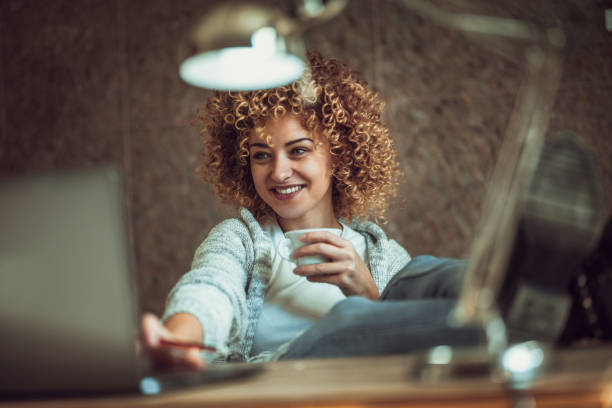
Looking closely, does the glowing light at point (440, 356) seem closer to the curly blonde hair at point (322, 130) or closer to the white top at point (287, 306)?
the white top at point (287, 306)

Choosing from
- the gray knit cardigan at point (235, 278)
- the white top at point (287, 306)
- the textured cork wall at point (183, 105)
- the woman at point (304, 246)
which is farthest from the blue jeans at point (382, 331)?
the textured cork wall at point (183, 105)

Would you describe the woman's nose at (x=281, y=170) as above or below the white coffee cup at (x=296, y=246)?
above

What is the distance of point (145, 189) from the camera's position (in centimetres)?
226

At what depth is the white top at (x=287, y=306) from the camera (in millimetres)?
1309

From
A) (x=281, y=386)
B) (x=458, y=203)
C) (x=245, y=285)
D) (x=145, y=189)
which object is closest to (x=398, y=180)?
(x=458, y=203)

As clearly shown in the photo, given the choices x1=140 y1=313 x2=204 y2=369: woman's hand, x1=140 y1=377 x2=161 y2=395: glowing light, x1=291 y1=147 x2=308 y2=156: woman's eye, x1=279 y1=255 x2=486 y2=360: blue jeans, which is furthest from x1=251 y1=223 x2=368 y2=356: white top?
x1=140 y1=377 x2=161 y2=395: glowing light

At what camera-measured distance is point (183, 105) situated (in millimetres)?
→ 2213

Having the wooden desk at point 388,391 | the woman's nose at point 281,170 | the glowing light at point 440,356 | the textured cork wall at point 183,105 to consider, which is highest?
the textured cork wall at point 183,105

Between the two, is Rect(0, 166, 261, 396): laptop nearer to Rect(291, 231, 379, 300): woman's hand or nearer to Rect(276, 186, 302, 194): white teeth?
Rect(291, 231, 379, 300): woman's hand

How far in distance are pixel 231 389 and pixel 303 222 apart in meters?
1.01

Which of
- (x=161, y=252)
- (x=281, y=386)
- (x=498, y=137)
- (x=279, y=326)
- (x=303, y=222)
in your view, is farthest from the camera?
(x=161, y=252)

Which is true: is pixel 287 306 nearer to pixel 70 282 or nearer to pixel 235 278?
pixel 235 278

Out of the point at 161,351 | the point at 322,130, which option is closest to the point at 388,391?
the point at 161,351

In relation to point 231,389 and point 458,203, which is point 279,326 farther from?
point 458,203
